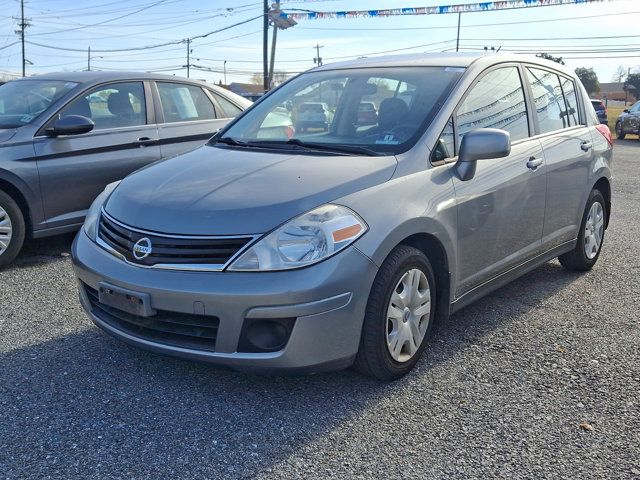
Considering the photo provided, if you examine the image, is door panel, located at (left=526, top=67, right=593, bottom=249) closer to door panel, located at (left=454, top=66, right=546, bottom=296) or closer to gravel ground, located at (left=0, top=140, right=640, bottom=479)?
door panel, located at (left=454, top=66, right=546, bottom=296)

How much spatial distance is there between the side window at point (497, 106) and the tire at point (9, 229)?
12.0ft

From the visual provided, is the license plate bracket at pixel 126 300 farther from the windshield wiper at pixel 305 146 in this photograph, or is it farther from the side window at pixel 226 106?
the side window at pixel 226 106

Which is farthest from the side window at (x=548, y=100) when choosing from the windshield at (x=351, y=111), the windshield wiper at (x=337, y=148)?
the windshield wiper at (x=337, y=148)

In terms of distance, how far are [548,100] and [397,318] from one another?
8.12 ft

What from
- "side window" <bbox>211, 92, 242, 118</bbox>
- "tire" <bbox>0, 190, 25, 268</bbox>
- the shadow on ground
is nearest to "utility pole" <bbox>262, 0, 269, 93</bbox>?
"side window" <bbox>211, 92, 242, 118</bbox>

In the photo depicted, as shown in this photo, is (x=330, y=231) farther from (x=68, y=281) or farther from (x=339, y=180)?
(x=68, y=281)

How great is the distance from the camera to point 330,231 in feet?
9.78

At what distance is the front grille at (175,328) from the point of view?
301 centimetres

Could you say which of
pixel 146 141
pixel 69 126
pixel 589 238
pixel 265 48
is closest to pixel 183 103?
pixel 146 141

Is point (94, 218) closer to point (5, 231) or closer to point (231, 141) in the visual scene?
point (231, 141)

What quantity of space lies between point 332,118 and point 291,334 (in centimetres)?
173

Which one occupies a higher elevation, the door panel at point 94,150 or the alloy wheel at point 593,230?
the door panel at point 94,150

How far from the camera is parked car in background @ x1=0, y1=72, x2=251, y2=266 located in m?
5.41

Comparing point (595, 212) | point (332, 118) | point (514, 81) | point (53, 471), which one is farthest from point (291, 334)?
point (595, 212)
